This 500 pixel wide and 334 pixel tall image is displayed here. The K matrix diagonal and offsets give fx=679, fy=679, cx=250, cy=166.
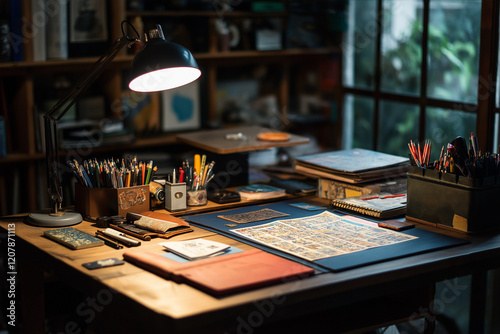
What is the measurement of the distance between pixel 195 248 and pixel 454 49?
2.14 meters

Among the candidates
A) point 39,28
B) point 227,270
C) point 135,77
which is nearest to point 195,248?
point 227,270

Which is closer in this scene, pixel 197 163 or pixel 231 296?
pixel 231 296

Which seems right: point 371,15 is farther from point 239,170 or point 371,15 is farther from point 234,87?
point 239,170

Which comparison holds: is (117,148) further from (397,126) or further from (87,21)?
(397,126)

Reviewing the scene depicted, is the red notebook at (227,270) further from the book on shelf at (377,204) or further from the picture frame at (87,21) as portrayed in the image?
the picture frame at (87,21)

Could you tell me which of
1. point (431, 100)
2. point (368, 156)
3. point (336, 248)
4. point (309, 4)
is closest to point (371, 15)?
point (309, 4)

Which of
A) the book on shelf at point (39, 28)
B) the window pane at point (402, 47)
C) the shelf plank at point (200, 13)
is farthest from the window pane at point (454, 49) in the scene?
the book on shelf at point (39, 28)

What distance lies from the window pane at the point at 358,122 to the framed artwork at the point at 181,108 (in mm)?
975

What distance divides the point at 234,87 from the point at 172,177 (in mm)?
2010

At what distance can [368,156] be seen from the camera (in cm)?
277

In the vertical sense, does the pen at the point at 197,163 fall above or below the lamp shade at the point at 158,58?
below

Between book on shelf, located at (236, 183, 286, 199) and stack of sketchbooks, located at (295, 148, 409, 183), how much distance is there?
0.45 ft

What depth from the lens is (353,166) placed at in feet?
8.55

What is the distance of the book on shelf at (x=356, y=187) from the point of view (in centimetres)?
255
